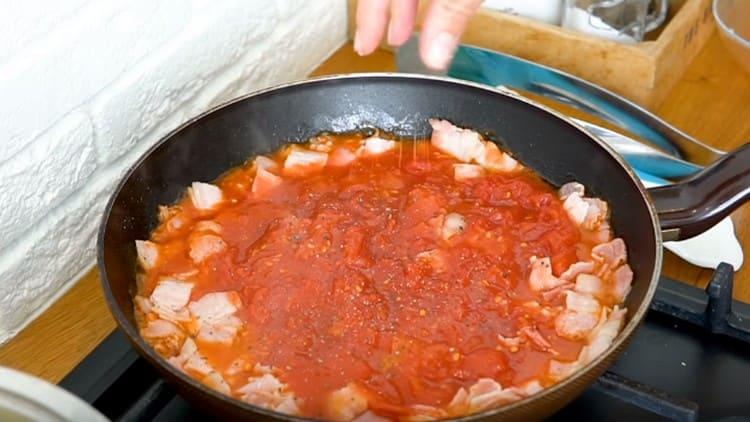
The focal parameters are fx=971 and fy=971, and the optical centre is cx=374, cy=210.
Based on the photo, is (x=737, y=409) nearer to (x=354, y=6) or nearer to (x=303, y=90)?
(x=303, y=90)

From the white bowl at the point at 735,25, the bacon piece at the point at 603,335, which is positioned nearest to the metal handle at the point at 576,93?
the white bowl at the point at 735,25

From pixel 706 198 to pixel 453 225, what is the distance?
0.91 ft

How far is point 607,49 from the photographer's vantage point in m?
1.44

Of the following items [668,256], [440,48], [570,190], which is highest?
[440,48]

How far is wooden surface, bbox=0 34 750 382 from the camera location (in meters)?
1.13

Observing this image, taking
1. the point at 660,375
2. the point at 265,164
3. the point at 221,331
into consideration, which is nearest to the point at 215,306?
the point at 221,331

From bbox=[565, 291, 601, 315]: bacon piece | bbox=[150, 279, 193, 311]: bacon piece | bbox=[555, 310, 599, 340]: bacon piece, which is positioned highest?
bbox=[565, 291, 601, 315]: bacon piece

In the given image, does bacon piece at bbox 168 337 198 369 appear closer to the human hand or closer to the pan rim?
the pan rim

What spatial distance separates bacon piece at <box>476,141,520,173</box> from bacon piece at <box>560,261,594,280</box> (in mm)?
191

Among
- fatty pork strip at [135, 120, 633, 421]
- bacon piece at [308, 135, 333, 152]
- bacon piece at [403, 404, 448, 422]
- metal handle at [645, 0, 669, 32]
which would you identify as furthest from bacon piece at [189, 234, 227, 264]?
metal handle at [645, 0, 669, 32]

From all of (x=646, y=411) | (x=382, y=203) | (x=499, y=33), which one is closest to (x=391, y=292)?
(x=382, y=203)

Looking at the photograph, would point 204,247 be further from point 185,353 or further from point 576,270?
point 576,270

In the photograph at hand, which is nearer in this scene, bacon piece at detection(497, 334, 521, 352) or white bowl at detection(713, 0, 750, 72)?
bacon piece at detection(497, 334, 521, 352)

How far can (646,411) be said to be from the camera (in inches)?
38.1
